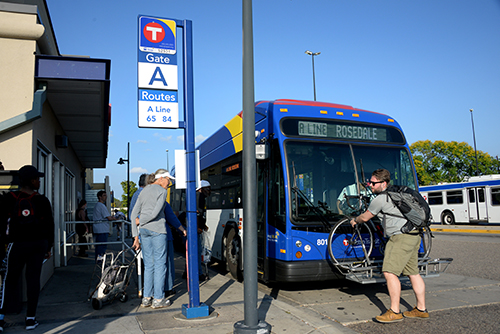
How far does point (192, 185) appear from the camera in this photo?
5.39 meters

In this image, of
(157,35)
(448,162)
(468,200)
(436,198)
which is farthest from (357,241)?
(448,162)

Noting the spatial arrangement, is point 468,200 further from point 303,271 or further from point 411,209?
point 411,209

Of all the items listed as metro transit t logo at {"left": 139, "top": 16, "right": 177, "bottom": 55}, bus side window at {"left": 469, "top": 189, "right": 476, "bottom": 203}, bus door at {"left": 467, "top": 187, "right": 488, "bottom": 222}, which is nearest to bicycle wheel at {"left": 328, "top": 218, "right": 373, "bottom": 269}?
metro transit t logo at {"left": 139, "top": 16, "right": 177, "bottom": 55}

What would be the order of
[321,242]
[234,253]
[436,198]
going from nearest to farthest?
1. [321,242]
2. [234,253]
3. [436,198]

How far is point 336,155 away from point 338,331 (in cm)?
306

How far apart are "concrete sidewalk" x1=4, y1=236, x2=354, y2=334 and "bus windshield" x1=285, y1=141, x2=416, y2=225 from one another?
5.01ft

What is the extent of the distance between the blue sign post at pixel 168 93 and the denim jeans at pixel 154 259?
2.03ft

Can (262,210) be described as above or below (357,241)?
above

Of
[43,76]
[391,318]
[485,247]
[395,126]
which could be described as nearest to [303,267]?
[391,318]

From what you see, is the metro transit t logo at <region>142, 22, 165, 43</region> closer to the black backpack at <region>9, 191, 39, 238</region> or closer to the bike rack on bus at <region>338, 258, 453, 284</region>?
the black backpack at <region>9, 191, 39, 238</region>

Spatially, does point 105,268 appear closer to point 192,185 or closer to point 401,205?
point 192,185

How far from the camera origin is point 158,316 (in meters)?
5.32

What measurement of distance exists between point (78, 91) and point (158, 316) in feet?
15.8

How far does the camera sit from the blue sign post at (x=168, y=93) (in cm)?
529
